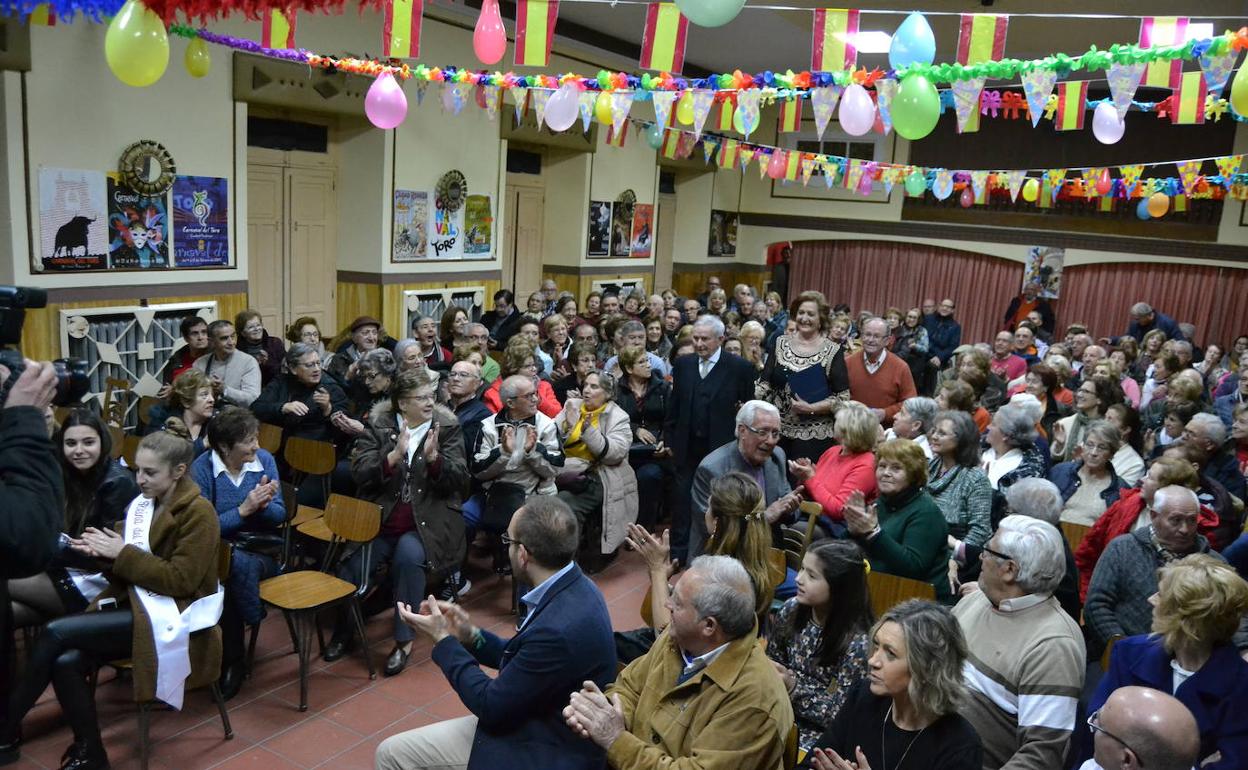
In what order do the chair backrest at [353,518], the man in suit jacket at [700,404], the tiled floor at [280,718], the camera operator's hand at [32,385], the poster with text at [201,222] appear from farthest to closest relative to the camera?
the poster with text at [201,222] < the man in suit jacket at [700,404] < the chair backrest at [353,518] < the tiled floor at [280,718] < the camera operator's hand at [32,385]

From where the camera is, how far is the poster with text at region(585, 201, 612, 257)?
13.6 meters

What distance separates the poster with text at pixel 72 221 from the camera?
23.2 feet

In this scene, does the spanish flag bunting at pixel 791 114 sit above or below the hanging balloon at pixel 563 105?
above

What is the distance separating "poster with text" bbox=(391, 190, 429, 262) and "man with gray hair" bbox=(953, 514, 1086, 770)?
28.1 feet

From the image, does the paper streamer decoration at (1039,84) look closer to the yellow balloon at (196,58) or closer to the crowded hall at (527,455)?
the crowded hall at (527,455)

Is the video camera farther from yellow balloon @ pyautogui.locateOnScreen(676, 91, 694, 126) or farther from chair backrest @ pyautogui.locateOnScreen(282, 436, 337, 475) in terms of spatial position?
yellow balloon @ pyautogui.locateOnScreen(676, 91, 694, 126)

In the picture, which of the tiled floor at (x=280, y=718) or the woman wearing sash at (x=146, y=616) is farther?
the tiled floor at (x=280, y=718)

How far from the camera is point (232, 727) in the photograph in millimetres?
3949

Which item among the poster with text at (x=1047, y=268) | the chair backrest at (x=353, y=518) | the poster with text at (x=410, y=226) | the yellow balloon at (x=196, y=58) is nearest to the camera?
the chair backrest at (x=353, y=518)

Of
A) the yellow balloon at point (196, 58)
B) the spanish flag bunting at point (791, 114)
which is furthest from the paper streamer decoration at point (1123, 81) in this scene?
the yellow balloon at point (196, 58)

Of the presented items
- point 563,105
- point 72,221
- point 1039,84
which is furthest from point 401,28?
point 1039,84

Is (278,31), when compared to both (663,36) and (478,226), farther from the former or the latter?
(478,226)

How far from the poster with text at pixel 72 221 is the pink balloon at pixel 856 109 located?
599cm

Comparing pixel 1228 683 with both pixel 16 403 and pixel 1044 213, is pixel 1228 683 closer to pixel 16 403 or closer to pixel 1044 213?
pixel 16 403
